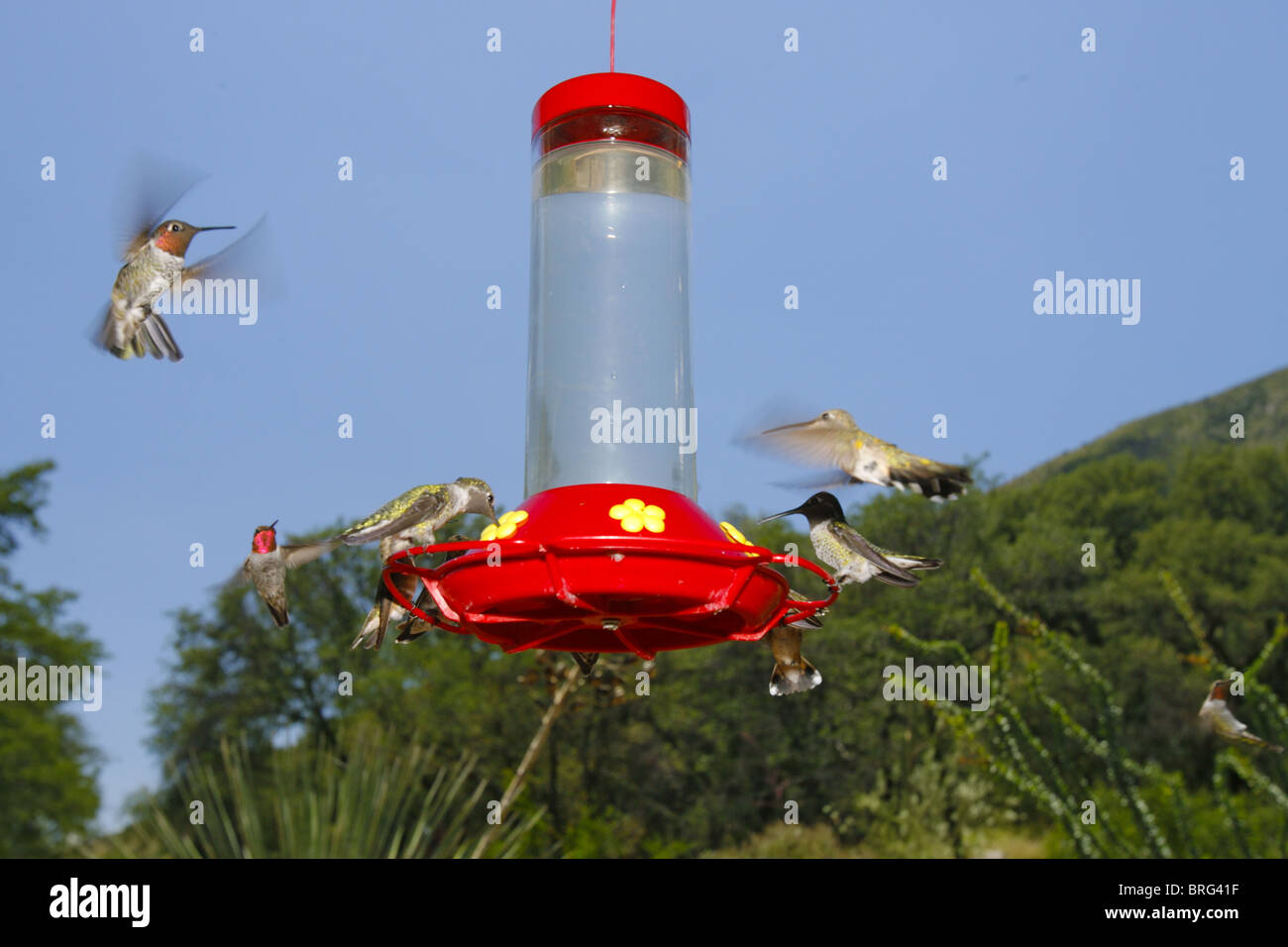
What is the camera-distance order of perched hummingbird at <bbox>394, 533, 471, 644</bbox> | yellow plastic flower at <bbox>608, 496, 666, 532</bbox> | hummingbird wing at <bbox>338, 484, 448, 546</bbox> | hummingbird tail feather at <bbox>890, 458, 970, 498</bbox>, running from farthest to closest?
hummingbird tail feather at <bbox>890, 458, 970, 498</bbox>, perched hummingbird at <bbox>394, 533, 471, 644</bbox>, hummingbird wing at <bbox>338, 484, 448, 546</bbox>, yellow plastic flower at <bbox>608, 496, 666, 532</bbox>

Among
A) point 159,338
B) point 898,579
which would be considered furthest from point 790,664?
point 159,338

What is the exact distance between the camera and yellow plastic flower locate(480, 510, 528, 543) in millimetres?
2762

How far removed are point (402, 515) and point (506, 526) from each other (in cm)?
27

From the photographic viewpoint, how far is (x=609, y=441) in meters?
3.25

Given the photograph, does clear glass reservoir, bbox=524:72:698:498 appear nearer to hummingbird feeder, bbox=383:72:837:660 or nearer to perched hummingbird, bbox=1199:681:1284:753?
hummingbird feeder, bbox=383:72:837:660

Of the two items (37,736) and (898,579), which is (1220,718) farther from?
(37,736)

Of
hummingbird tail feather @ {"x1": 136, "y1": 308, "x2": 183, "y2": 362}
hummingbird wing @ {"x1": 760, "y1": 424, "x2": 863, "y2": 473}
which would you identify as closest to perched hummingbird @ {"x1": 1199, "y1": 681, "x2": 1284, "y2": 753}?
hummingbird wing @ {"x1": 760, "y1": 424, "x2": 863, "y2": 473}

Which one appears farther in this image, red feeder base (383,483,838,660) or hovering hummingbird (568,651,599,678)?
hovering hummingbird (568,651,599,678)

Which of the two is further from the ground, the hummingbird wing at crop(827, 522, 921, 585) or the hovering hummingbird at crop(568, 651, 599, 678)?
the hummingbird wing at crop(827, 522, 921, 585)

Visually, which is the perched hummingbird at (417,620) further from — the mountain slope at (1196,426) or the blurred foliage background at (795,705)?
the mountain slope at (1196,426)

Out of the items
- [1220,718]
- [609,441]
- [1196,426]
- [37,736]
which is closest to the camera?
[609,441]

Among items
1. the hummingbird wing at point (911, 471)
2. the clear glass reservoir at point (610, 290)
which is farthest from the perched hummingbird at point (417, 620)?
the hummingbird wing at point (911, 471)
